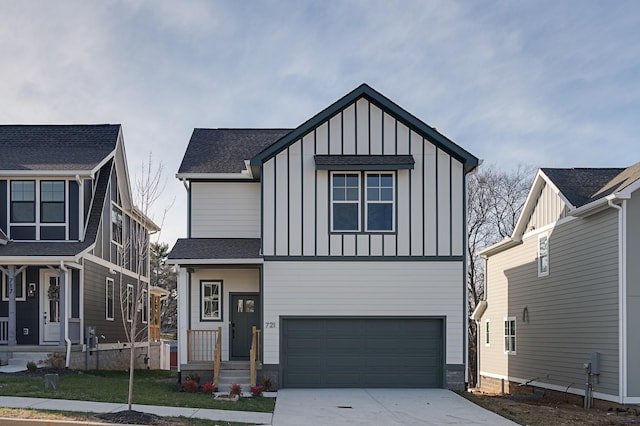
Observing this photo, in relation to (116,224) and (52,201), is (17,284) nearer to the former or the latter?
(52,201)

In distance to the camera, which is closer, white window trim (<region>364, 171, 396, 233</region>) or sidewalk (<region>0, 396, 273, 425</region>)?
sidewalk (<region>0, 396, 273, 425</region>)

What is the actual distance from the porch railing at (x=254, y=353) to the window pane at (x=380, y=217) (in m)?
4.07

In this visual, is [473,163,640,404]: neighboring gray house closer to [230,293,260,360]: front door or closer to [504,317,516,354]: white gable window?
[504,317,516,354]: white gable window

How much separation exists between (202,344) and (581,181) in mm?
11653

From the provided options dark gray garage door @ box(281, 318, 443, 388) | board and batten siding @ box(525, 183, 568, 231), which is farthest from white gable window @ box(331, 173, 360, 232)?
board and batten siding @ box(525, 183, 568, 231)

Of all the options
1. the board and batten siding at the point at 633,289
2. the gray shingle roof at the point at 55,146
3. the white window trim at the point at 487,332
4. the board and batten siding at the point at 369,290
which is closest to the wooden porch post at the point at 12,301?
the gray shingle roof at the point at 55,146

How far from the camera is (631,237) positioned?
16641 mm

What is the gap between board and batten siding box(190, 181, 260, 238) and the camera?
20.5 m

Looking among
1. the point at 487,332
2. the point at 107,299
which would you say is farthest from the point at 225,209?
the point at 487,332

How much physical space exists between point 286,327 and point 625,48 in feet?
39.2

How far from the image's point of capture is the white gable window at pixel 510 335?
24.7 m

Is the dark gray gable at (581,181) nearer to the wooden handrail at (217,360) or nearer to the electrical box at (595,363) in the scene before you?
the electrical box at (595,363)

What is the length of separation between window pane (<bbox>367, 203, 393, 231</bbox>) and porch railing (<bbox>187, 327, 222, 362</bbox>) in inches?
198

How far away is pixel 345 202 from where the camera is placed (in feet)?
62.1
